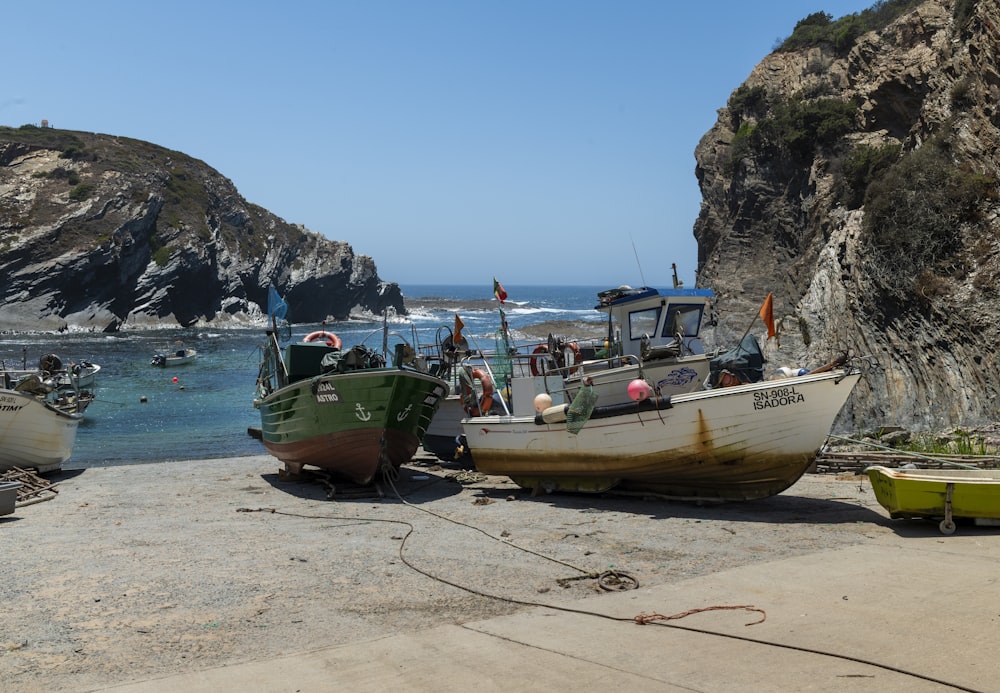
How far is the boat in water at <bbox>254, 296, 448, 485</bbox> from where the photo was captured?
15.7m

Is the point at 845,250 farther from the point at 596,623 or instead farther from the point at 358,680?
the point at 358,680

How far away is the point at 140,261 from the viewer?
88875mm

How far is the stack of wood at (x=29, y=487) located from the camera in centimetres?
1612

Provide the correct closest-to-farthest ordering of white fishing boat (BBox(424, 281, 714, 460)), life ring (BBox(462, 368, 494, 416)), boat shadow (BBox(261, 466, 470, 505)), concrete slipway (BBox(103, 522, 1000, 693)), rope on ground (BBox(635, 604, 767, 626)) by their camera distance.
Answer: concrete slipway (BBox(103, 522, 1000, 693))
rope on ground (BBox(635, 604, 767, 626))
white fishing boat (BBox(424, 281, 714, 460))
boat shadow (BBox(261, 466, 470, 505))
life ring (BBox(462, 368, 494, 416))

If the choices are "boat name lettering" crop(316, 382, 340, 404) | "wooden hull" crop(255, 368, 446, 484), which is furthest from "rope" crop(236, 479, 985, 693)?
"boat name lettering" crop(316, 382, 340, 404)

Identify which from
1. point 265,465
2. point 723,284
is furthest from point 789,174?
point 265,465

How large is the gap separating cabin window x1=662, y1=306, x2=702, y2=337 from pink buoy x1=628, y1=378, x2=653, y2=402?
2304 millimetres

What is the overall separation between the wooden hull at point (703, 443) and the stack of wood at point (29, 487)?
30.4 ft

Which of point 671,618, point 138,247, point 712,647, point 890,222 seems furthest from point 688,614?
point 138,247

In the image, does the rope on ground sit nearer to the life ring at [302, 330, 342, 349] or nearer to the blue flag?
the life ring at [302, 330, 342, 349]

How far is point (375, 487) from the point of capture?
16.3 m

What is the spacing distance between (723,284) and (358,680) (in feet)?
122

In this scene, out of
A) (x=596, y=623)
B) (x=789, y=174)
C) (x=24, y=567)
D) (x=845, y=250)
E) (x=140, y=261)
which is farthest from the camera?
(x=140, y=261)

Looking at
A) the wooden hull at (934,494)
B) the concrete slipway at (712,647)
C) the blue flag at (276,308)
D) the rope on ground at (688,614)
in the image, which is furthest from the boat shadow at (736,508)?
the blue flag at (276,308)
